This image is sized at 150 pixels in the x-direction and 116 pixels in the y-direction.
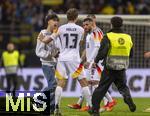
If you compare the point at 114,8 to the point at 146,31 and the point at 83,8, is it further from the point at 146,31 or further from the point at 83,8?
the point at 146,31

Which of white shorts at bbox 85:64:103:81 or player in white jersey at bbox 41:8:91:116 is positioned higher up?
player in white jersey at bbox 41:8:91:116

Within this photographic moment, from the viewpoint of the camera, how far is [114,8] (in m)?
35.8

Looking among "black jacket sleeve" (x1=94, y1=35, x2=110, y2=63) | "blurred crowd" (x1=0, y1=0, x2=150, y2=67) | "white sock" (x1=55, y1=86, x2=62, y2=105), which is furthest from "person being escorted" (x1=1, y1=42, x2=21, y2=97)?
"black jacket sleeve" (x1=94, y1=35, x2=110, y2=63)

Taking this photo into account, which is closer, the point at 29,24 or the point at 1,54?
the point at 1,54

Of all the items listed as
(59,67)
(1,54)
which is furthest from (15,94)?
(1,54)

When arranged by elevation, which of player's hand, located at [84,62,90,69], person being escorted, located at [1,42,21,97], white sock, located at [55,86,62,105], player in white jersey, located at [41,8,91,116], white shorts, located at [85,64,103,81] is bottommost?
person being escorted, located at [1,42,21,97]

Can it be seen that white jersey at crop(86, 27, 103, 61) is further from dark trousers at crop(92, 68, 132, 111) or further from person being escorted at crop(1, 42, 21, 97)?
person being escorted at crop(1, 42, 21, 97)

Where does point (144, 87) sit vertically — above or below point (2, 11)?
below

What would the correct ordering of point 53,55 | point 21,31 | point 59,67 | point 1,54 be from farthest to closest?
1. point 21,31
2. point 1,54
3. point 53,55
4. point 59,67

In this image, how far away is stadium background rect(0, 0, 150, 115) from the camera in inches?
1114

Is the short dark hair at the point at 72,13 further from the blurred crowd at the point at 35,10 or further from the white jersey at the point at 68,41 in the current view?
the blurred crowd at the point at 35,10

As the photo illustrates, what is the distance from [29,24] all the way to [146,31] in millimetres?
7881

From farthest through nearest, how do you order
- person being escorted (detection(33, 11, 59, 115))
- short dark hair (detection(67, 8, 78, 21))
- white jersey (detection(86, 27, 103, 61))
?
white jersey (detection(86, 27, 103, 61)) < person being escorted (detection(33, 11, 59, 115)) < short dark hair (detection(67, 8, 78, 21))

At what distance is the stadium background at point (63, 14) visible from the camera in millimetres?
28297
